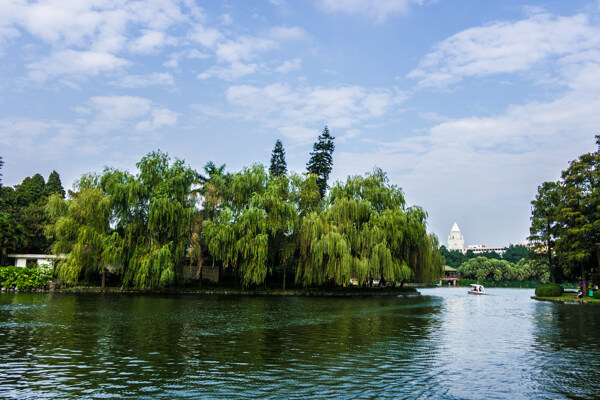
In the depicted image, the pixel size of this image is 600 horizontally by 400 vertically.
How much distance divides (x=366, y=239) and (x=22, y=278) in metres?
28.0

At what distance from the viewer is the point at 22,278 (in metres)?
36.4

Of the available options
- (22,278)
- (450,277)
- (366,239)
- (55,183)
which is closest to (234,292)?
(366,239)

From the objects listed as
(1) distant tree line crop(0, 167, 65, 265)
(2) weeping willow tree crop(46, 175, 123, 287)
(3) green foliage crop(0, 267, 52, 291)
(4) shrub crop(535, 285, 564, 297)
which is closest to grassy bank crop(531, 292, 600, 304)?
(4) shrub crop(535, 285, 564, 297)

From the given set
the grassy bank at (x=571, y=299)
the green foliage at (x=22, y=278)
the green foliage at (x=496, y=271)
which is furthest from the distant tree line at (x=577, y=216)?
the green foliage at (x=496, y=271)

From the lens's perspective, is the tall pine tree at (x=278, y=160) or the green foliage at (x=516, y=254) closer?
the tall pine tree at (x=278, y=160)

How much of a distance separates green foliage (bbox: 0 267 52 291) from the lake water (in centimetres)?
1840

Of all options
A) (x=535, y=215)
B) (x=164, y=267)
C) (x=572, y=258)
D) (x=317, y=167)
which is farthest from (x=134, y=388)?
(x=317, y=167)

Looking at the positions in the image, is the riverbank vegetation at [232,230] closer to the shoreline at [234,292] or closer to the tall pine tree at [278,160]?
the shoreline at [234,292]

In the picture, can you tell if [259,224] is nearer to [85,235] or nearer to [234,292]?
[234,292]

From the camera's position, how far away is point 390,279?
3875 centimetres

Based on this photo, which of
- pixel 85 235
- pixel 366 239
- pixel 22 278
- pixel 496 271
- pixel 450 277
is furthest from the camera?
pixel 450 277

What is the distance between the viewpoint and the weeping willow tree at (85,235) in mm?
35000

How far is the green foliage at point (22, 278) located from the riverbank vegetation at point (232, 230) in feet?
5.53

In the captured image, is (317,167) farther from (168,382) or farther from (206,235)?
(168,382)
